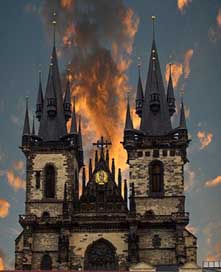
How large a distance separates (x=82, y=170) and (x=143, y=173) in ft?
19.1

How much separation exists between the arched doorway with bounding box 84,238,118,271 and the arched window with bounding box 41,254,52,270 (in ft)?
10.3

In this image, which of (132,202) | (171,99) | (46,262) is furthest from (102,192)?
(171,99)

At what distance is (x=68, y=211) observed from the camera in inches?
2842

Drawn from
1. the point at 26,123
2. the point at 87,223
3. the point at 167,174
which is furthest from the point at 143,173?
the point at 26,123

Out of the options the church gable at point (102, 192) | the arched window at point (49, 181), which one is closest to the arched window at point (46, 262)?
the church gable at point (102, 192)

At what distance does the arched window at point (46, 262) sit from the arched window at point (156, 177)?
35.7 feet

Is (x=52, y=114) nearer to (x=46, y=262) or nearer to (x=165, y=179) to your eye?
(x=165, y=179)

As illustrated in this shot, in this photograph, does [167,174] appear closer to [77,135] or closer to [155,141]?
[155,141]

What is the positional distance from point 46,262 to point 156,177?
12.5 m

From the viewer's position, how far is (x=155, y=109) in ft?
254

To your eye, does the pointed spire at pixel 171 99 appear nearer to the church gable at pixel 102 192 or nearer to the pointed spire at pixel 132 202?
the church gable at pixel 102 192

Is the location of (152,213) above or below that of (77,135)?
below

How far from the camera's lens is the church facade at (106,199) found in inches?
2810

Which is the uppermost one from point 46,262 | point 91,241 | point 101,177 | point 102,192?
point 101,177
